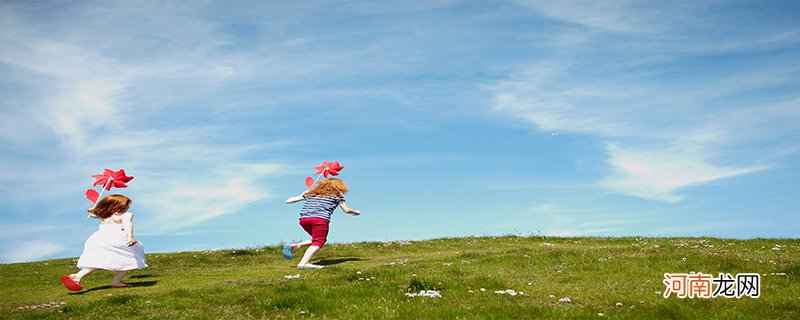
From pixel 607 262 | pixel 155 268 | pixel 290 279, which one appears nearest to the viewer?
pixel 290 279

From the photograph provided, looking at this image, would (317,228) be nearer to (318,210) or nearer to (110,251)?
(318,210)

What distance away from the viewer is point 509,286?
57.5 feet

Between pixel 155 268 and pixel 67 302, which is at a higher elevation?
pixel 155 268

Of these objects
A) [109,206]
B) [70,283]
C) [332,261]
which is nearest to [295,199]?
[332,261]

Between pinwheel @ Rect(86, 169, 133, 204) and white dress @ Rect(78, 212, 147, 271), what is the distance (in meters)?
1.63

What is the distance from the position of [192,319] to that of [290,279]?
5.47 m

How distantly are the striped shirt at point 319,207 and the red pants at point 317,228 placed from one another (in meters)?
0.15

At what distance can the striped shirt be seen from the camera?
77.8 feet

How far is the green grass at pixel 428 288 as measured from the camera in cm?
1419

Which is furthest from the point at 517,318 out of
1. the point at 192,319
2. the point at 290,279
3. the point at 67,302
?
the point at 67,302

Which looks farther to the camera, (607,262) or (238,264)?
(238,264)

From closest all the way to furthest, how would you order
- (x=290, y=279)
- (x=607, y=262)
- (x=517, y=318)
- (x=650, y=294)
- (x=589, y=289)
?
(x=517, y=318)
(x=650, y=294)
(x=589, y=289)
(x=290, y=279)
(x=607, y=262)

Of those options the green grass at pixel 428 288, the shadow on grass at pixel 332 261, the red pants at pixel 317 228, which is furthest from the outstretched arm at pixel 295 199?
the shadow on grass at pixel 332 261

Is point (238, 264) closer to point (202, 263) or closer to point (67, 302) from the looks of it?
point (202, 263)
